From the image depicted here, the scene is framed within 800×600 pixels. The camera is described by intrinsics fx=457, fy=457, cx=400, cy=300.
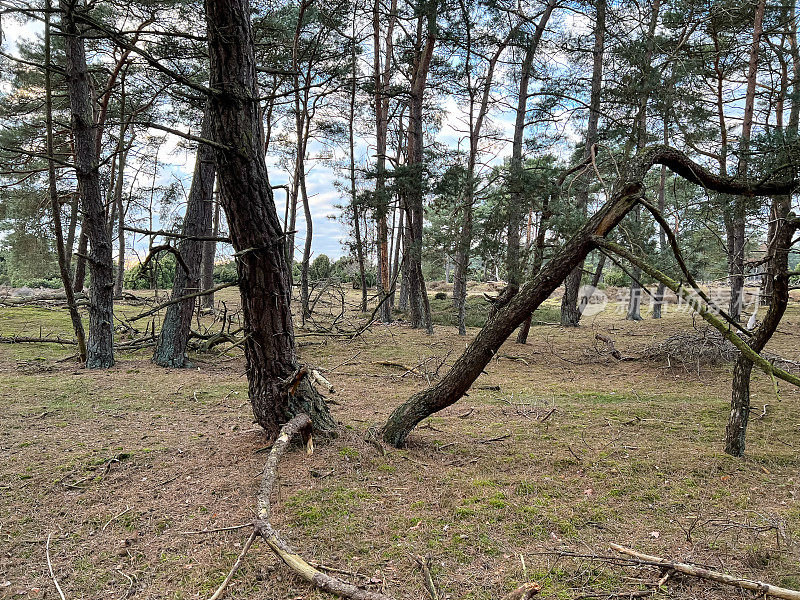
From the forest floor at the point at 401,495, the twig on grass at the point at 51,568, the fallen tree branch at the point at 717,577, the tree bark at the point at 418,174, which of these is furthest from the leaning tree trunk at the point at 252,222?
the tree bark at the point at 418,174

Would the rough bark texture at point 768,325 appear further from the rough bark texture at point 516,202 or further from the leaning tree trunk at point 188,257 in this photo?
the leaning tree trunk at point 188,257

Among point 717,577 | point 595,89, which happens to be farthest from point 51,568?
point 595,89

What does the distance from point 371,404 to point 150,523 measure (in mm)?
2730

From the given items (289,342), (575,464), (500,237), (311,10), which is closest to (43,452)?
(289,342)

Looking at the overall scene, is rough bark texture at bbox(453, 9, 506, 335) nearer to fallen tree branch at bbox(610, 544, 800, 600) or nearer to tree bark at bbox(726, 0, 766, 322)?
tree bark at bbox(726, 0, 766, 322)

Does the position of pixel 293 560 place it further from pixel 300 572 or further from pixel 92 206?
pixel 92 206

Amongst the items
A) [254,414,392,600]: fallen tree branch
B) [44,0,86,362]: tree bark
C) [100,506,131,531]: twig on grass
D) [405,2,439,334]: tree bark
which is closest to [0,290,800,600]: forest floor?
[100,506,131,531]: twig on grass

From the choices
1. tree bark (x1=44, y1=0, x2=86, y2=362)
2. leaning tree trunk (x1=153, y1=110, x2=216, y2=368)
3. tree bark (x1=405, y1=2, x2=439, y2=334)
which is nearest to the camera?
tree bark (x1=44, y1=0, x2=86, y2=362)

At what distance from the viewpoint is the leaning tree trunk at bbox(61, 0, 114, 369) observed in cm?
589

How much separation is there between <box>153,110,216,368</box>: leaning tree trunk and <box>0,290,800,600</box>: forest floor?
159 cm

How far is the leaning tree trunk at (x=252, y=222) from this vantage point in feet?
8.27

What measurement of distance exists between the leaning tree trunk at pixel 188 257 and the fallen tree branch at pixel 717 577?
568cm

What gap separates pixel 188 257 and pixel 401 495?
5.25 metres

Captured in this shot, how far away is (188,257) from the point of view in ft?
21.5
